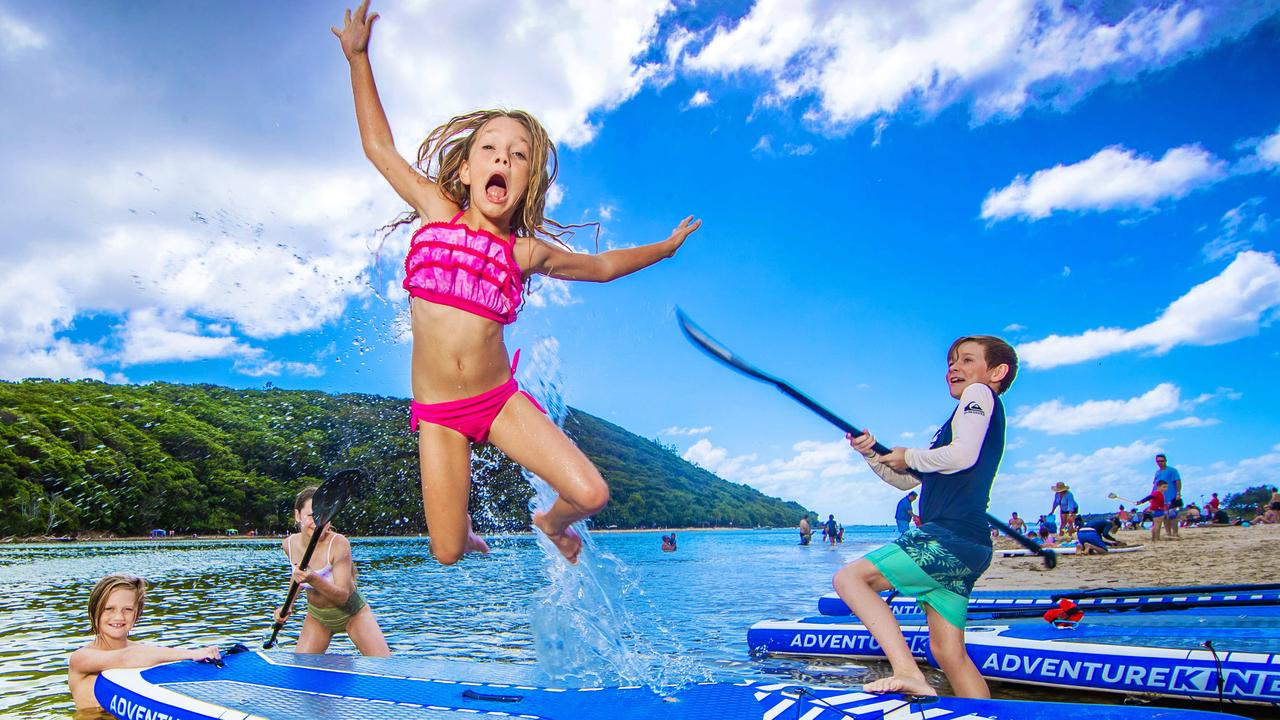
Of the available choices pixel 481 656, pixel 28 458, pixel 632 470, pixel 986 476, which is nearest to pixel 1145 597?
pixel 986 476

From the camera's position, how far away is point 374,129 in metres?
3.85

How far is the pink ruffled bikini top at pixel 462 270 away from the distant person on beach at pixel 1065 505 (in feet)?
67.1

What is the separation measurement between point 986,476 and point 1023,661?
2472 mm

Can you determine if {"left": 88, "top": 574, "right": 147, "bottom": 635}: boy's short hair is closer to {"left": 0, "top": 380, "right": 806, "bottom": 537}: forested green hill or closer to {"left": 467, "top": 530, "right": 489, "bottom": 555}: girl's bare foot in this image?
{"left": 467, "top": 530, "right": 489, "bottom": 555}: girl's bare foot

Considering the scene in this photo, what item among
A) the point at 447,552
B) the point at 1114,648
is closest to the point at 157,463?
the point at 447,552

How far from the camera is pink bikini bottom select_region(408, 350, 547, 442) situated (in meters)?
3.62

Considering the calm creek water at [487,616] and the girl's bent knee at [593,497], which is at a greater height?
the girl's bent knee at [593,497]

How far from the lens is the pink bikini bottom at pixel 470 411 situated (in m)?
3.62

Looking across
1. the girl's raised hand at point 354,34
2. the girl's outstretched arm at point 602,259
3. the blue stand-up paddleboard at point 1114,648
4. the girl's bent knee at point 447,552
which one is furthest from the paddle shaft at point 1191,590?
the girl's raised hand at point 354,34

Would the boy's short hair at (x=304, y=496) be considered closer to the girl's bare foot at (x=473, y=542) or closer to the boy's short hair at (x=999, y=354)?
the girl's bare foot at (x=473, y=542)

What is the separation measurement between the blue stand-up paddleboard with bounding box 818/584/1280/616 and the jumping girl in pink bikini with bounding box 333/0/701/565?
3.53m

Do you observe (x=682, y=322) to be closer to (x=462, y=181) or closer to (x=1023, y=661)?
(x=462, y=181)

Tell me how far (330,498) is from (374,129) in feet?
8.90

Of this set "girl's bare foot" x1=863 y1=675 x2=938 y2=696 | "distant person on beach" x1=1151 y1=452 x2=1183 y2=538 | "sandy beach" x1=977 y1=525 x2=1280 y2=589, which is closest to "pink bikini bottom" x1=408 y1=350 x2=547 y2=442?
"girl's bare foot" x1=863 y1=675 x2=938 y2=696
